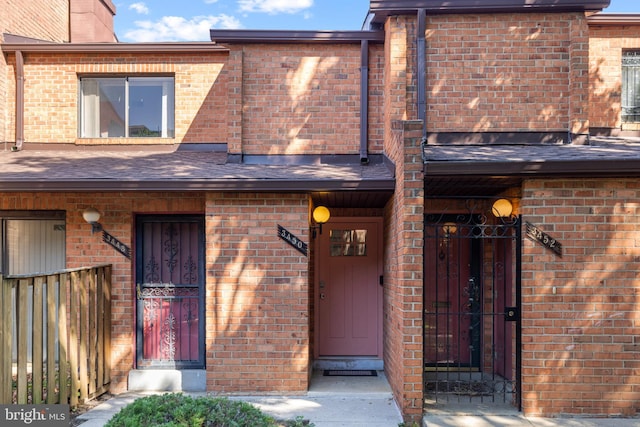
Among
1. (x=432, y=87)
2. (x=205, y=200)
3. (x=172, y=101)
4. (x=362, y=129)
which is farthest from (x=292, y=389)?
(x=172, y=101)

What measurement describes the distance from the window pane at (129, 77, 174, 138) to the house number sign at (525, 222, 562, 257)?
19.2 ft

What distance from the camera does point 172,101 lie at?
842 cm

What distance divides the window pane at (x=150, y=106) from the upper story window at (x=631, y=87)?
7.23 m

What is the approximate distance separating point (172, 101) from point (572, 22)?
20.4 ft

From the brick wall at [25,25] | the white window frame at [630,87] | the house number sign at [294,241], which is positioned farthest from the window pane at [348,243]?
the brick wall at [25,25]

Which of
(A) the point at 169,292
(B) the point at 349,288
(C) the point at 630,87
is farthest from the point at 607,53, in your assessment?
(A) the point at 169,292

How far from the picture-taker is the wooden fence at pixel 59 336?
16.8 feet

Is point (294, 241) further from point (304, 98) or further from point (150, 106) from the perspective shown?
point (150, 106)

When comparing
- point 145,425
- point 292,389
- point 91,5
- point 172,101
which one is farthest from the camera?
point 91,5

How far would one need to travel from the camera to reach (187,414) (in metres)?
4.33

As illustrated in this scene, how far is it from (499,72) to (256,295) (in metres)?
4.54

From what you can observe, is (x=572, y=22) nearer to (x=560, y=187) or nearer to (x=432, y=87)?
(x=432, y=87)

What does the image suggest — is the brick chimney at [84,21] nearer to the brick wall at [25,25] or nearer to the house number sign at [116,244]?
the brick wall at [25,25]

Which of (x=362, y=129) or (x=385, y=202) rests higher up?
(x=362, y=129)
